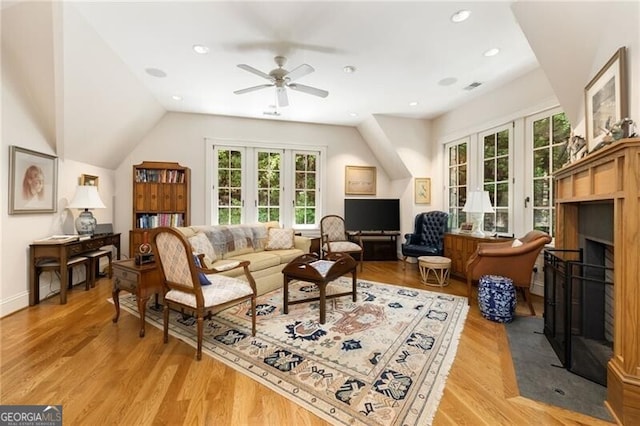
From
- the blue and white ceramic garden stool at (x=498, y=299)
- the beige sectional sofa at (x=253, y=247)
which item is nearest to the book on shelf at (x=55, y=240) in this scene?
the beige sectional sofa at (x=253, y=247)

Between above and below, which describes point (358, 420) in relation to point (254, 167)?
below

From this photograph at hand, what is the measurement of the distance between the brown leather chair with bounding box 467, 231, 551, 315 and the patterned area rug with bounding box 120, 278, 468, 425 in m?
0.53

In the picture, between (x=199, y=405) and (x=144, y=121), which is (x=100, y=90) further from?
(x=199, y=405)

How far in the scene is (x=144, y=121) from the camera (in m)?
4.60

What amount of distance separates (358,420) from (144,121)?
5.23 m

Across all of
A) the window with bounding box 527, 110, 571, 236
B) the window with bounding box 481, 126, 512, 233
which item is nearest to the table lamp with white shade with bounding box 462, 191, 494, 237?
the window with bounding box 481, 126, 512, 233

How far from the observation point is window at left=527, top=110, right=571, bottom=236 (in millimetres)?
3385

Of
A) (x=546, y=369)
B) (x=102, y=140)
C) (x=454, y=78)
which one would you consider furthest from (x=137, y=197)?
(x=546, y=369)

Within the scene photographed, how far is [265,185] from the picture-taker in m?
5.69

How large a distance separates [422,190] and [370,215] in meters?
1.17

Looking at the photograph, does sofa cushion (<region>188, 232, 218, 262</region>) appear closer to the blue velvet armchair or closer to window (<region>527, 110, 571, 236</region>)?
the blue velvet armchair

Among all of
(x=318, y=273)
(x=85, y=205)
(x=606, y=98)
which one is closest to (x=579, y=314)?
(x=606, y=98)

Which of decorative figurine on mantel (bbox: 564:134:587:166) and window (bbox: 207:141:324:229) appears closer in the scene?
decorative figurine on mantel (bbox: 564:134:587:166)

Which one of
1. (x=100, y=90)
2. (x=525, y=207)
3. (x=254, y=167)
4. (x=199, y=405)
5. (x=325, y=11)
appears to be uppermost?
(x=325, y=11)
